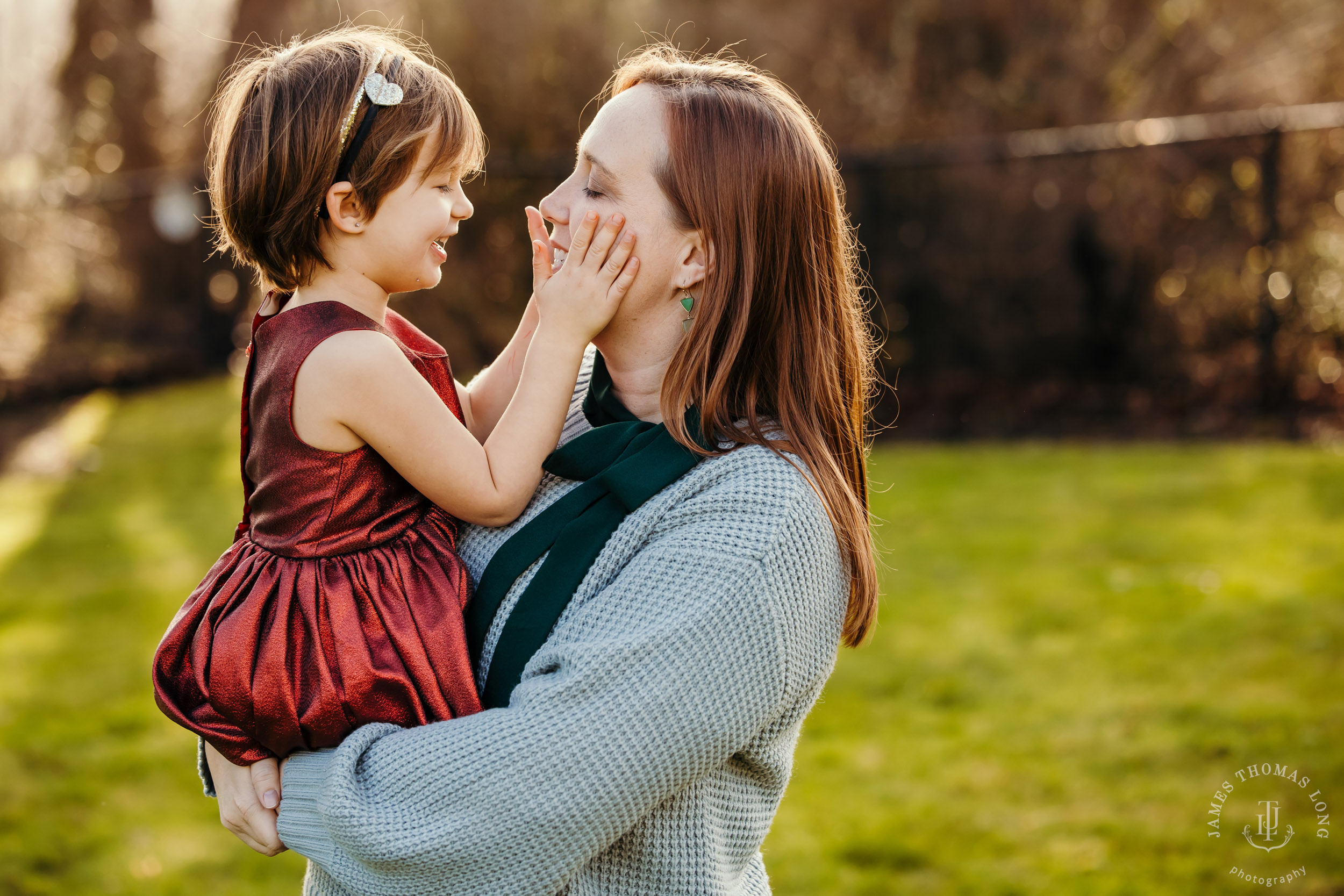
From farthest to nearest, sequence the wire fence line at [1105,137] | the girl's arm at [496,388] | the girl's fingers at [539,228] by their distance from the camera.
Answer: the wire fence line at [1105,137] < the girl's arm at [496,388] < the girl's fingers at [539,228]

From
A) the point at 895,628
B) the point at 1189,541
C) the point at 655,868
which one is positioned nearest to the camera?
the point at 655,868

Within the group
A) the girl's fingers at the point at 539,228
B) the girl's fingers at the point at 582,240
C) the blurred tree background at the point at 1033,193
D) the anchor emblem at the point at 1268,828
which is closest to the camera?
the girl's fingers at the point at 582,240

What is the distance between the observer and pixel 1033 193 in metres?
8.00

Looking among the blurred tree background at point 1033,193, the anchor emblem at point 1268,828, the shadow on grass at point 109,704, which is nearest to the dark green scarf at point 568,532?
the shadow on grass at point 109,704

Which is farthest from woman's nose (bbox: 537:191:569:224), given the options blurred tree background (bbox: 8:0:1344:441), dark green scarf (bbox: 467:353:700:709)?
blurred tree background (bbox: 8:0:1344:441)

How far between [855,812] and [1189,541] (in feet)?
9.18

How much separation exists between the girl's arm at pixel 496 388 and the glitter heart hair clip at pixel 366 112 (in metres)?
0.46

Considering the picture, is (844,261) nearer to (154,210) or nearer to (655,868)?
(655,868)

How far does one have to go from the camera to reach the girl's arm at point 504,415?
1738mm

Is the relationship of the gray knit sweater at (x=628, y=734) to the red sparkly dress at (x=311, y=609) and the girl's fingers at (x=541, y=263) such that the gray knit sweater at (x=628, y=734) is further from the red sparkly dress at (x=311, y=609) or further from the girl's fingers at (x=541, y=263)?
the girl's fingers at (x=541, y=263)

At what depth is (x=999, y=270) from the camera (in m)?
8.14

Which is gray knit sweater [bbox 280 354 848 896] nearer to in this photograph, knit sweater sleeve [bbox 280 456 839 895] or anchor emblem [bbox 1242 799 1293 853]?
knit sweater sleeve [bbox 280 456 839 895]

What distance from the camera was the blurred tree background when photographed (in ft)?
25.4

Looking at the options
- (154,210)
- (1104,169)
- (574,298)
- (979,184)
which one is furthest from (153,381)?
(574,298)
